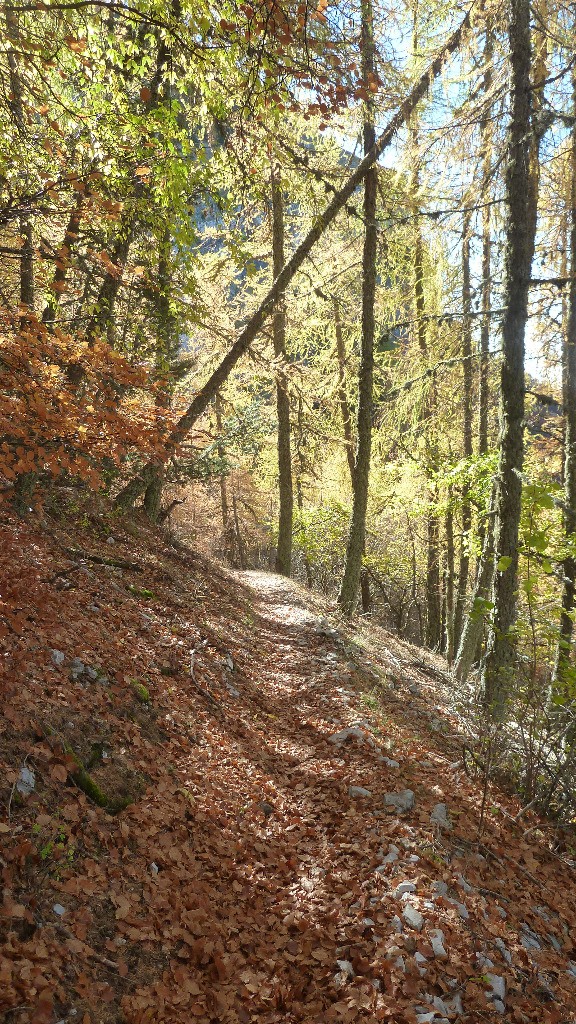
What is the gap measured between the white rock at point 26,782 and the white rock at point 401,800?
2.86 m

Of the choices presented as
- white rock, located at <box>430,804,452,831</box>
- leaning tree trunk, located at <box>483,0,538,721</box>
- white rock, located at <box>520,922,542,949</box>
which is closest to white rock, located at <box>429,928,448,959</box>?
white rock, located at <box>520,922,542,949</box>

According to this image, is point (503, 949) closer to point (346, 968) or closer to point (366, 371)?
point (346, 968)

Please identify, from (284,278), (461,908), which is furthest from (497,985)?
(284,278)

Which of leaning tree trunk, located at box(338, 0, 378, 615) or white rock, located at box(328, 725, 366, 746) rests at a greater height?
leaning tree trunk, located at box(338, 0, 378, 615)

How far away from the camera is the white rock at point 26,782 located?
3287 millimetres

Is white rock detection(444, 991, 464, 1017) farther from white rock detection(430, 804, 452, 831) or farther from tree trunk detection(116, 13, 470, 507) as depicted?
tree trunk detection(116, 13, 470, 507)

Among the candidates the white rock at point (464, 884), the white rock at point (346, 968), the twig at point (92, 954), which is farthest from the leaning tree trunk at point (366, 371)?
the twig at point (92, 954)

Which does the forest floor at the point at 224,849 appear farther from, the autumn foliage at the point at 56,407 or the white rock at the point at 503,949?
the autumn foliage at the point at 56,407

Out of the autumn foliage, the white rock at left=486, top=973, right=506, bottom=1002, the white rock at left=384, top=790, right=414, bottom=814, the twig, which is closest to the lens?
the twig

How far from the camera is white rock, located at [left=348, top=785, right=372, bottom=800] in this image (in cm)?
484

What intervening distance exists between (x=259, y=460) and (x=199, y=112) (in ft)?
46.1

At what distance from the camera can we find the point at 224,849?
4102mm

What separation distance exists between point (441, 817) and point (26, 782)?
3198 mm

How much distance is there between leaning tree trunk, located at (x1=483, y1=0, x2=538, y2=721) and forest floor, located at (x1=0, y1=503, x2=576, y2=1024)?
5.07ft
